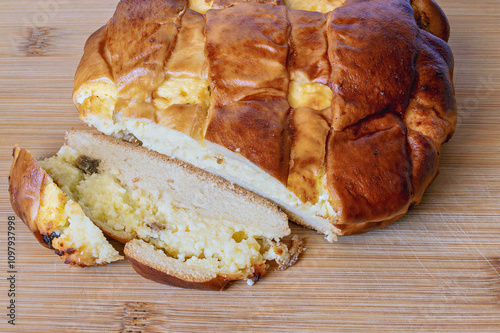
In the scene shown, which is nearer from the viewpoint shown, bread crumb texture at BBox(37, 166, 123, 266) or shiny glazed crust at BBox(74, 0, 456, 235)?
shiny glazed crust at BBox(74, 0, 456, 235)

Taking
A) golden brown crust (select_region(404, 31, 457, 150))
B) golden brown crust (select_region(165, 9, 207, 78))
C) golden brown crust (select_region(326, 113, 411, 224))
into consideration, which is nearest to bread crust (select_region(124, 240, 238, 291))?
golden brown crust (select_region(326, 113, 411, 224))

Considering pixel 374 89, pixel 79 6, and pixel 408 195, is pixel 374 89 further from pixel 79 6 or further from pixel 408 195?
pixel 79 6

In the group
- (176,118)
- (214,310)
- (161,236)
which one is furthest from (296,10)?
(214,310)

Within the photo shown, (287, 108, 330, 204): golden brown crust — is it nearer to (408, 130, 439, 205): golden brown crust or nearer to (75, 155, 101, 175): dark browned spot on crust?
(408, 130, 439, 205): golden brown crust

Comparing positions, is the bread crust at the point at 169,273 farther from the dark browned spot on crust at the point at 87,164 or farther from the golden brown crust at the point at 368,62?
the golden brown crust at the point at 368,62

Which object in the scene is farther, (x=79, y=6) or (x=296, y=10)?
(x=79, y=6)

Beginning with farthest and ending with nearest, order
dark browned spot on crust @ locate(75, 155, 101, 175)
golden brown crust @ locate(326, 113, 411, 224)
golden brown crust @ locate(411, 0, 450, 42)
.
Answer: golden brown crust @ locate(411, 0, 450, 42), dark browned spot on crust @ locate(75, 155, 101, 175), golden brown crust @ locate(326, 113, 411, 224)

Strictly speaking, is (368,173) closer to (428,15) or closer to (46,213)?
(428,15)
